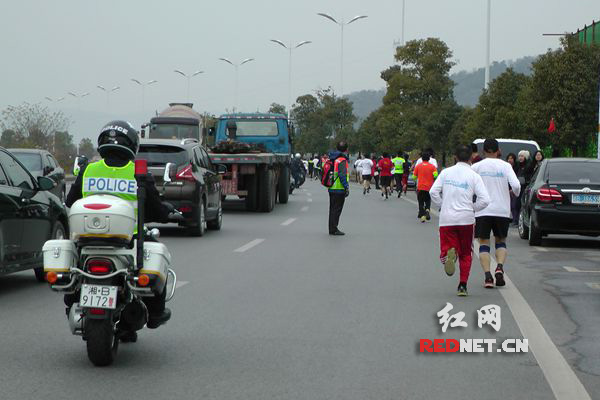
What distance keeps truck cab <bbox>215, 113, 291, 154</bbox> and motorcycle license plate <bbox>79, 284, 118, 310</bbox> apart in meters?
25.9

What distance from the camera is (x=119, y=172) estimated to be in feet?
23.7

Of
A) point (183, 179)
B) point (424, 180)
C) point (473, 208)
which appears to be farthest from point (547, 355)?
point (424, 180)

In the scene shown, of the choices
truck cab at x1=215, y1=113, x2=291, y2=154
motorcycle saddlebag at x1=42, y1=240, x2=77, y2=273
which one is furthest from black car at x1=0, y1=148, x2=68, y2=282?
truck cab at x1=215, y1=113, x2=291, y2=154

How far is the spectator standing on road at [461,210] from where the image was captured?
11094 mm

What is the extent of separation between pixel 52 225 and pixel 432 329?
497 cm

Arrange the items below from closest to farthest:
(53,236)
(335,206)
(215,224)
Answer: (53,236) → (335,206) → (215,224)

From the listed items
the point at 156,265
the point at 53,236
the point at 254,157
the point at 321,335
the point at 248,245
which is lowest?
the point at 248,245

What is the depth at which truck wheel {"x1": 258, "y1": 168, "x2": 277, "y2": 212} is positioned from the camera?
1061 inches

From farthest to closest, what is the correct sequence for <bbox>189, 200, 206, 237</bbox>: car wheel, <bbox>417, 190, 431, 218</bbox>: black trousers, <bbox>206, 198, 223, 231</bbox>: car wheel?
<bbox>417, 190, 431, 218</bbox>: black trousers, <bbox>206, 198, 223, 231</bbox>: car wheel, <bbox>189, 200, 206, 237</bbox>: car wheel

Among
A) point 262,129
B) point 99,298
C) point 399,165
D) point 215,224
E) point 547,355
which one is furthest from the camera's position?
point 399,165

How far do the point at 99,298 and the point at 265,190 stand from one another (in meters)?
20.3

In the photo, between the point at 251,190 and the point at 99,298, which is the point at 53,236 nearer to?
the point at 99,298

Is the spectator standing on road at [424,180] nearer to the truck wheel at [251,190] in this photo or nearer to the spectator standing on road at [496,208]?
the truck wheel at [251,190]

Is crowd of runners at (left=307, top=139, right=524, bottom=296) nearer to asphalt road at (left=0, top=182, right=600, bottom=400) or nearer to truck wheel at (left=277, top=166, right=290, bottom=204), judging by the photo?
asphalt road at (left=0, top=182, right=600, bottom=400)
